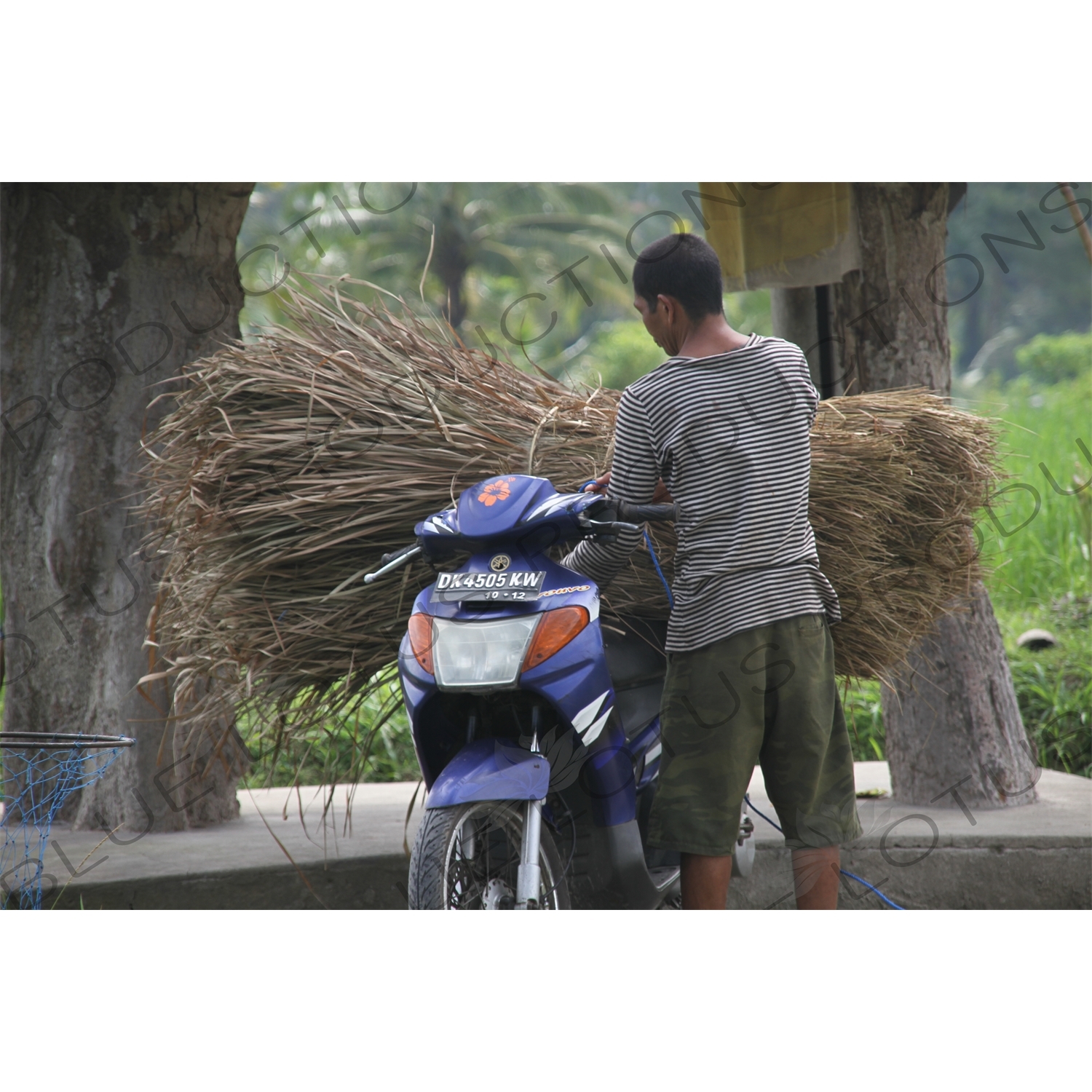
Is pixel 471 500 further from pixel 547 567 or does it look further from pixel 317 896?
pixel 317 896

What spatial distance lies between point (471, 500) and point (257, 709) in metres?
0.94

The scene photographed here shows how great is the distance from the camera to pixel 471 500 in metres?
2.32

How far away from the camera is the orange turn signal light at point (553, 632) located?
2.16 metres

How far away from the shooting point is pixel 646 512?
2.27 metres

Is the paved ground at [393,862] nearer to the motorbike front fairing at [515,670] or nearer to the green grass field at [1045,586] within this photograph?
the green grass field at [1045,586]

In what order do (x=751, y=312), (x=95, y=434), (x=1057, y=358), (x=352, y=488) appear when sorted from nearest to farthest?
(x=352, y=488) → (x=95, y=434) → (x=1057, y=358) → (x=751, y=312)

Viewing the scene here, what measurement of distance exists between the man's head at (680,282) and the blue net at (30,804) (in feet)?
6.32

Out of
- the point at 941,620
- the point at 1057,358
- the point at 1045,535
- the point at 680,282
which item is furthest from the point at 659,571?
the point at 1057,358

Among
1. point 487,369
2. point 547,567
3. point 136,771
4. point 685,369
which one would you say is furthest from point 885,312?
point 136,771

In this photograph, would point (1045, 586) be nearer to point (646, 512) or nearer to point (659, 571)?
point (659, 571)

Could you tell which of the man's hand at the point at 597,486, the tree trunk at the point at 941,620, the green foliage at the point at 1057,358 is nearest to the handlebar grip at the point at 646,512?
the man's hand at the point at 597,486

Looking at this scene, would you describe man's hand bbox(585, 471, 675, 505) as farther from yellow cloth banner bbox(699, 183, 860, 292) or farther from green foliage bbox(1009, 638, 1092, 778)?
green foliage bbox(1009, 638, 1092, 778)

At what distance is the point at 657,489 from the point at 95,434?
7.25 feet

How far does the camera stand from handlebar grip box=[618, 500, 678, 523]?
2264 mm
